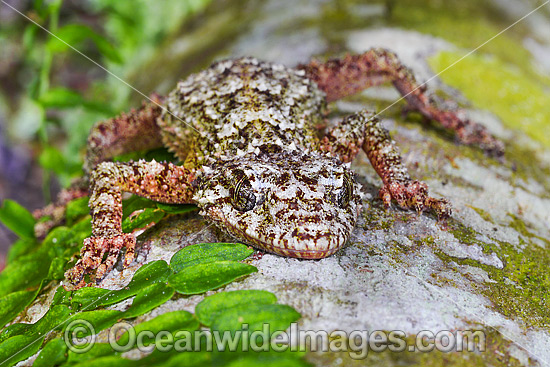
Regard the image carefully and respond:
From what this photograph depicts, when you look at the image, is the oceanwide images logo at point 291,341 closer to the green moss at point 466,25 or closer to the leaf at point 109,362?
the leaf at point 109,362

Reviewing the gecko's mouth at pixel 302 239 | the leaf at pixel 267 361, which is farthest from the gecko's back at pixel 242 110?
the leaf at pixel 267 361

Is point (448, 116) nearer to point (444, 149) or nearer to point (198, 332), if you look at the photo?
point (444, 149)

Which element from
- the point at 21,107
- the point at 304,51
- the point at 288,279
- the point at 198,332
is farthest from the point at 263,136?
the point at 21,107

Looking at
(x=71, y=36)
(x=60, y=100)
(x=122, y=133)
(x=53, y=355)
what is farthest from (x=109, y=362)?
(x=71, y=36)

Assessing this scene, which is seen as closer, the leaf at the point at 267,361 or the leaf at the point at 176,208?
the leaf at the point at 267,361

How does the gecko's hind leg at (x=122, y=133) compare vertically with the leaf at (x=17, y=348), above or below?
above

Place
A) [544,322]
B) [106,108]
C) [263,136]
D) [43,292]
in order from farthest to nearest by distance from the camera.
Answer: [106,108] → [263,136] → [43,292] → [544,322]

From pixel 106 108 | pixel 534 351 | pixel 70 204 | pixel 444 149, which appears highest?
pixel 106 108

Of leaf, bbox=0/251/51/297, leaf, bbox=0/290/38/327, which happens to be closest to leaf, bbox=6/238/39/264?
leaf, bbox=0/251/51/297

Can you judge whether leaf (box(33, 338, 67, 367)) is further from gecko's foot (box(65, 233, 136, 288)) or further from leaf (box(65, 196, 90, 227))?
leaf (box(65, 196, 90, 227))
